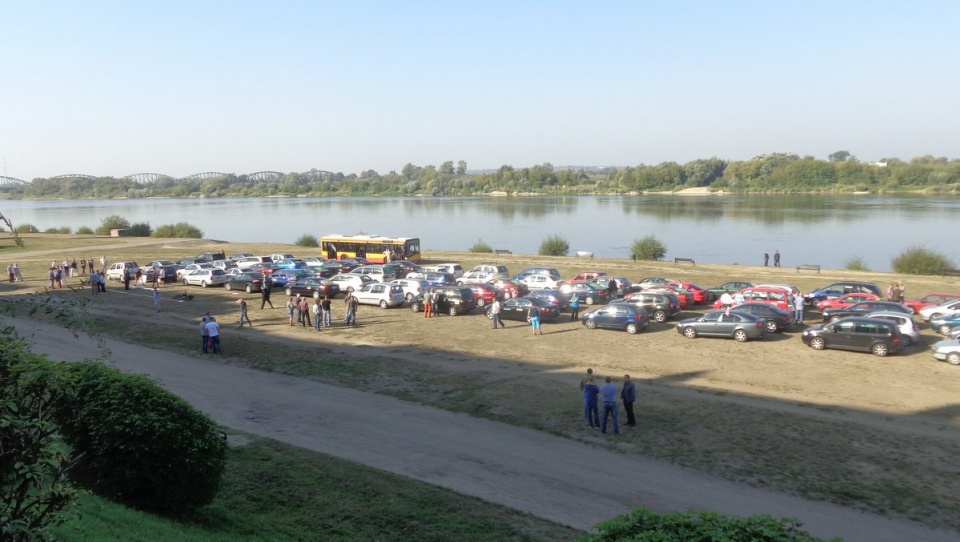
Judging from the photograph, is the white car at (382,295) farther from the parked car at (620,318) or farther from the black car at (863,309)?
the black car at (863,309)

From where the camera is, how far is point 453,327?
92.0 ft

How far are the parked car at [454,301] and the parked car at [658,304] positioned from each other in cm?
662

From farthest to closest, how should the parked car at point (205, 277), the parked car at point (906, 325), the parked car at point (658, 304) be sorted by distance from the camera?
the parked car at point (205, 277), the parked car at point (658, 304), the parked car at point (906, 325)

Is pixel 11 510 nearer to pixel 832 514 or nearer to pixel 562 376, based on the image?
pixel 832 514

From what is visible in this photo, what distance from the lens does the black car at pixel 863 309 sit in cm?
2562

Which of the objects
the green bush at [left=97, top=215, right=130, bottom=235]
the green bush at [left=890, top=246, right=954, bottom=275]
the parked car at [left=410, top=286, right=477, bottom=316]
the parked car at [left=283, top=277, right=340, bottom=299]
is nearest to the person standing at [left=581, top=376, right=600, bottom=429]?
the parked car at [left=410, top=286, right=477, bottom=316]

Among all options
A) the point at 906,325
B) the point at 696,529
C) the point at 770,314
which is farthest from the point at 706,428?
the point at 906,325

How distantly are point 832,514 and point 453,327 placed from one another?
18.2 m

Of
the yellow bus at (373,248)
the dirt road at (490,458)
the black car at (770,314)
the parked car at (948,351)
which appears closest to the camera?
the dirt road at (490,458)

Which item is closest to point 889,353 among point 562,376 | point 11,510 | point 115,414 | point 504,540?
point 562,376

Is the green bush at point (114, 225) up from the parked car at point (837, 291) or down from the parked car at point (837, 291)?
up

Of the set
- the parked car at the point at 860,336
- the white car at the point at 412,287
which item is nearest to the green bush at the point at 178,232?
the white car at the point at 412,287

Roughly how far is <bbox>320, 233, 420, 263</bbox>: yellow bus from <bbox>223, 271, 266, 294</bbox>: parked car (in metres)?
11.4

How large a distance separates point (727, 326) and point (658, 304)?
4094 mm
